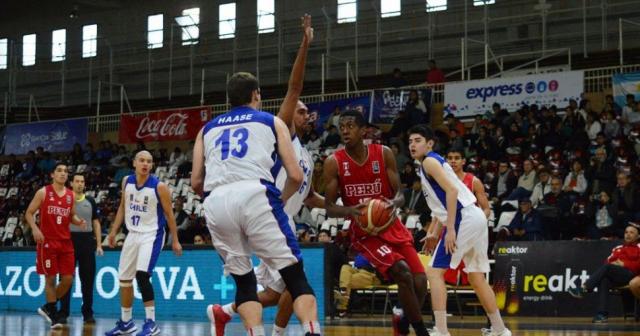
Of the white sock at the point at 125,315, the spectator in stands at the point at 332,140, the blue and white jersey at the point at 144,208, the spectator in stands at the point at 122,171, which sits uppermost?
the spectator in stands at the point at 332,140

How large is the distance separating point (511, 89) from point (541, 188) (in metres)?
5.40

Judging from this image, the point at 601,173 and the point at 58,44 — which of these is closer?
the point at 601,173

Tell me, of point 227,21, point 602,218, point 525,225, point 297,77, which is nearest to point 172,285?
point 525,225

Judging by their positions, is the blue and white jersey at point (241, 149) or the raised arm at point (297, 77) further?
the raised arm at point (297, 77)

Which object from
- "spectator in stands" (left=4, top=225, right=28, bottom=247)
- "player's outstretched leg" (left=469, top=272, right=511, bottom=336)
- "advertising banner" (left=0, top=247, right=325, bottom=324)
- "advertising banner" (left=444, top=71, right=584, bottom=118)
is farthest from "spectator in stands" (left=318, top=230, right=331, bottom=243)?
"spectator in stands" (left=4, top=225, right=28, bottom=247)

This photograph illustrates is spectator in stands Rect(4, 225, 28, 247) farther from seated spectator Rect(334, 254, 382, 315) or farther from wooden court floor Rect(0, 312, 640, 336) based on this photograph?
seated spectator Rect(334, 254, 382, 315)

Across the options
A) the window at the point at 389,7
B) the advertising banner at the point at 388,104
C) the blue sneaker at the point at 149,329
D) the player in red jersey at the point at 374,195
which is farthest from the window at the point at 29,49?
the player in red jersey at the point at 374,195

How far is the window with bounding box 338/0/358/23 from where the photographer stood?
3431cm

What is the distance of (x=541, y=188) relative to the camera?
1795 centimetres

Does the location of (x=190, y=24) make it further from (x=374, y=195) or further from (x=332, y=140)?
(x=374, y=195)

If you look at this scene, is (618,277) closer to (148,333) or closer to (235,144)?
(148,333)

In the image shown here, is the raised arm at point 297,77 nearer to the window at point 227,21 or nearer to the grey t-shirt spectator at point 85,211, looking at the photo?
the grey t-shirt spectator at point 85,211

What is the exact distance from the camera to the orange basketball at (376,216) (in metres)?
8.73

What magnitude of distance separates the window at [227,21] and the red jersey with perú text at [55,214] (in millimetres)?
22857
